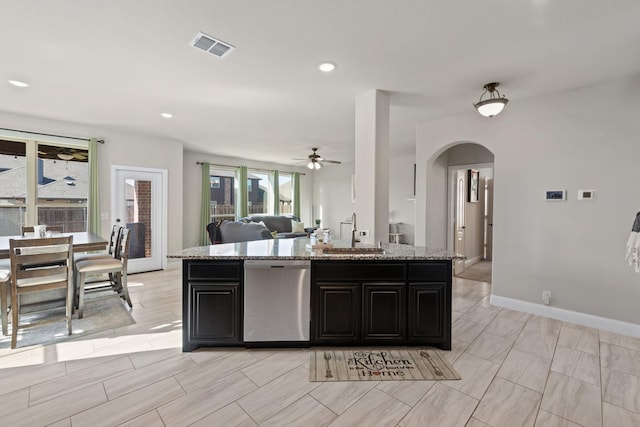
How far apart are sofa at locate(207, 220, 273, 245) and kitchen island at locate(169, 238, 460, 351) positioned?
2899mm

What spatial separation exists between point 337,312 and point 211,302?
115cm

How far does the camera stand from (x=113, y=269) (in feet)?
12.1

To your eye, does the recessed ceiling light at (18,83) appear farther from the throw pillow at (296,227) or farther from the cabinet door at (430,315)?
the throw pillow at (296,227)

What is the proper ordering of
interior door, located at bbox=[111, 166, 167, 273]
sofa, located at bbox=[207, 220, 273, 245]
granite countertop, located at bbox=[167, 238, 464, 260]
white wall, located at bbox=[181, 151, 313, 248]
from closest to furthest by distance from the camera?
granite countertop, located at bbox=[167, 238, 464, 260] < interior door, located at bbox=[111, 166, 167, 273] < sofa, located at bbox=[207, 220, 273, 245] < white wall, located at bbox=[181, 151, 313, 248]

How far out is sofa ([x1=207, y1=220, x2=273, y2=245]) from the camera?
5680 millimetres

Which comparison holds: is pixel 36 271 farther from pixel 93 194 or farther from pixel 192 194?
pixel 192 194

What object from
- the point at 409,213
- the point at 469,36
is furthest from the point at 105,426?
the point at 409,213

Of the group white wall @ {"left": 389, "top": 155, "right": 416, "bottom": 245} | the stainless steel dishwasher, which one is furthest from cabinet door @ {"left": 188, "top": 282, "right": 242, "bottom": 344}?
white wall @ {"left": 389, "top": 155, "right": 416, "bottom": 245}

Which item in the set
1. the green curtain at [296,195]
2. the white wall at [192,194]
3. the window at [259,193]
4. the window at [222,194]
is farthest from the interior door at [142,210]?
the green curtain at [296,195]

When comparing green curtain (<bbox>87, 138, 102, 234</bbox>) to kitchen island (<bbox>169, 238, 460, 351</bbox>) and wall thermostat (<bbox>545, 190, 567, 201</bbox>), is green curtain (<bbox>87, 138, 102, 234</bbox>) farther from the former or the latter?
wall thermostat (<bbox>545, 190, 567, 201</bbox>)

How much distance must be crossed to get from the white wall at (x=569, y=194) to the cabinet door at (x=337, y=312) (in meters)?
2.43

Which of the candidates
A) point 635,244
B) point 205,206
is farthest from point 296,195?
point 635,244

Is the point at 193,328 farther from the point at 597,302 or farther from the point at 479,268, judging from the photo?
the point at 479,268

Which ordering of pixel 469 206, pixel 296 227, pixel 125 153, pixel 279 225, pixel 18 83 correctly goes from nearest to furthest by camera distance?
1. pixel 18 83
2. pixel 125 153
3. pixel 469 206
4. pixel 279 225
5. pixel 296 227
